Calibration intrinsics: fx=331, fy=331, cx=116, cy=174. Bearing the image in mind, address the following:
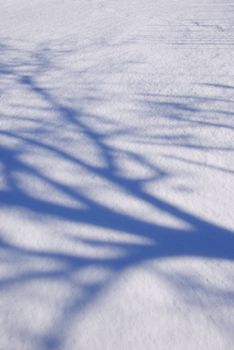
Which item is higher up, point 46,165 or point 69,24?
point 69,24

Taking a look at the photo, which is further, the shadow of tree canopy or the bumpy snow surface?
the shadow of tree canopy

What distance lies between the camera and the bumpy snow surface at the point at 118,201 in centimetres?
154

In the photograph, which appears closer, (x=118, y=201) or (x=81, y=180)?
(x=118, y=201)

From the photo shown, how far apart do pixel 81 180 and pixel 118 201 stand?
0.34 meters

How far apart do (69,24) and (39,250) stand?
208 inches

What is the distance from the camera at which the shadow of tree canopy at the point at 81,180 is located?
176cm

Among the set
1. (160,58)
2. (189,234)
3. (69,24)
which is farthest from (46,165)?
(69,24)

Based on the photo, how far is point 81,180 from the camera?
235 centimetres

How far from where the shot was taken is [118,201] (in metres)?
2.17

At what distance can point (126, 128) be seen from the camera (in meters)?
2.94

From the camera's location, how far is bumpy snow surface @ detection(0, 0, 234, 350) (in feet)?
5.04

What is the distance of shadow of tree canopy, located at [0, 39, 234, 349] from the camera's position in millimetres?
1761

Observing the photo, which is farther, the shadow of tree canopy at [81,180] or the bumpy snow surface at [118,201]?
the shadow of tree canopy at [81,180]

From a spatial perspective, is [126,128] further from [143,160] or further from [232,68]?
[232,68]
